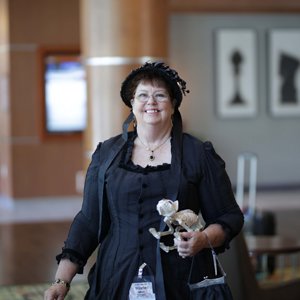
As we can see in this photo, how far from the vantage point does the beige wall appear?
533 inches

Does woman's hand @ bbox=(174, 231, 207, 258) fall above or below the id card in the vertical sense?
above

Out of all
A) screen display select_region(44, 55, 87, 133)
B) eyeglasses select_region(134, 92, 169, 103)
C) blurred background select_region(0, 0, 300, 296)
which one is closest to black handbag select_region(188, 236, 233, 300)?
eyeglasses select_region(134, 92, 169, 103)

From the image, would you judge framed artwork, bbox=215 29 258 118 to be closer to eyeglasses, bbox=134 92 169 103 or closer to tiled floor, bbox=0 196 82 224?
tiled floor, bbox=0 196 82 224

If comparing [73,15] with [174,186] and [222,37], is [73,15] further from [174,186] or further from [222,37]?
[174,186]

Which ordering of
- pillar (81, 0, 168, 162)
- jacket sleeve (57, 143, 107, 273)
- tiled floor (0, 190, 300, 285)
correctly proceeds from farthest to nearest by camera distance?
tiled floor (0, 190, 300, 285) → pillar (81, 0, 168, 162) → jacket sleeve (57, 143, 107, 273)

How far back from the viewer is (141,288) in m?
2.84

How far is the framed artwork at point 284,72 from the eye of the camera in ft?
49.2

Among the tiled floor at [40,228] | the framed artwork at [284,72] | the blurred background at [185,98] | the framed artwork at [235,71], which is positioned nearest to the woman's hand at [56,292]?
the tiled floor at [40,228]

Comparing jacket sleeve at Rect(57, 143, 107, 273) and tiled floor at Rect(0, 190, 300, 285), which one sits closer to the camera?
jacket sleeve at Rect(57, 143, 107, 273)

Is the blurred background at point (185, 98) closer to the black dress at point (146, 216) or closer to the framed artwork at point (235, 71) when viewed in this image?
the framed artwork at point (235, 71)

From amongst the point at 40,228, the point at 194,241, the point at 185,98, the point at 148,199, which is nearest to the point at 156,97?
the point at 148,199

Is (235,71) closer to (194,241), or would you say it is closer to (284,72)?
(284,72)

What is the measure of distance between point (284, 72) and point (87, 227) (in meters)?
12.5

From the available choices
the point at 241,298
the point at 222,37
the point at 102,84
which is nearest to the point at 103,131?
the point at 102,84
